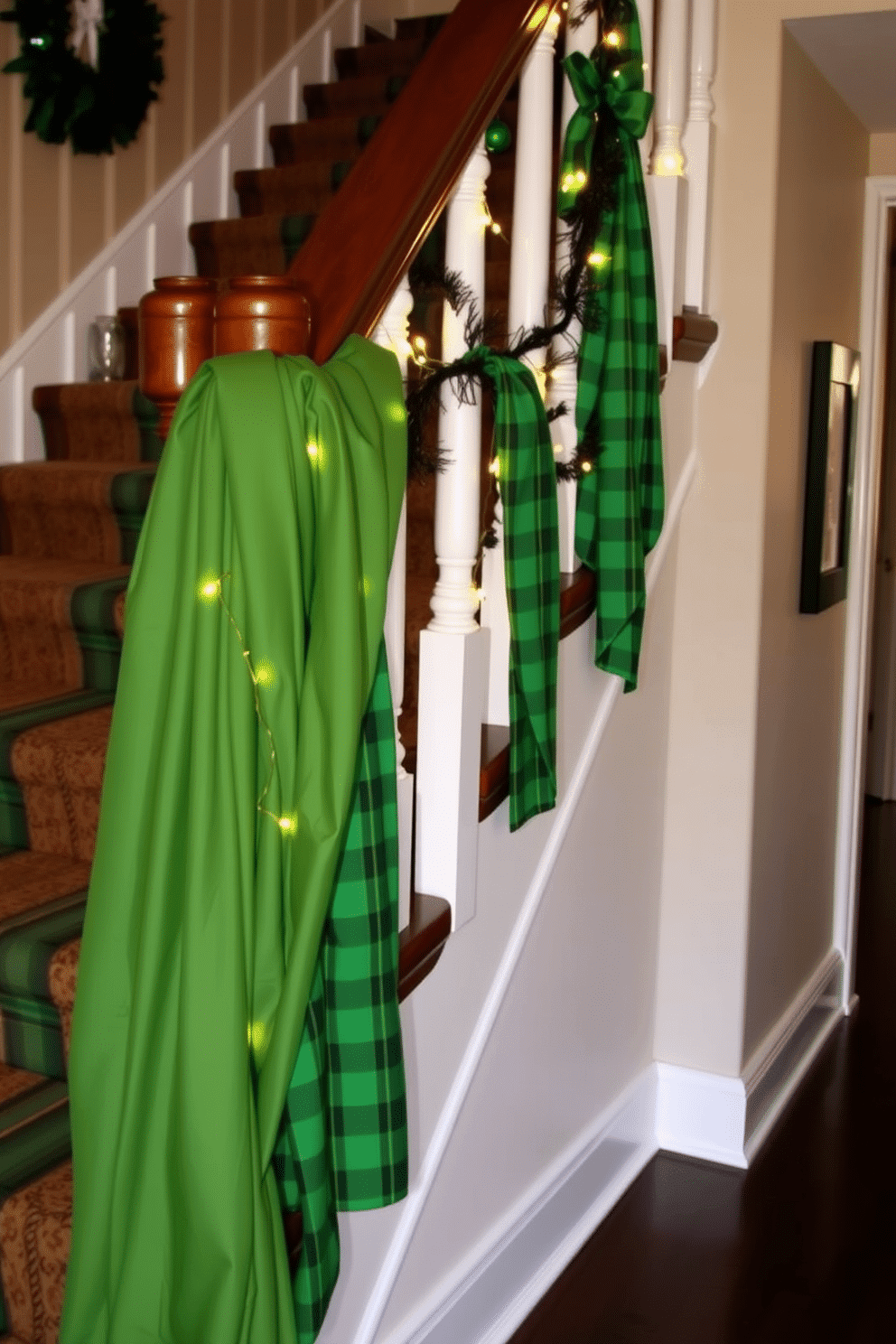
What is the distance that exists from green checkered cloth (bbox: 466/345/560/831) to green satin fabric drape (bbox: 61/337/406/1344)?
0.43m

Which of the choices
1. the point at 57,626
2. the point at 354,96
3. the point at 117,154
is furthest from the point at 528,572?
the point at 354,96

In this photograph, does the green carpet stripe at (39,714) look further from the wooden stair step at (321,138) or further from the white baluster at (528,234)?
the wooden stair step at (321,138)

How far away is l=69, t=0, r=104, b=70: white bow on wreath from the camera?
3045 mm

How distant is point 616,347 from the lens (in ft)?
6.71

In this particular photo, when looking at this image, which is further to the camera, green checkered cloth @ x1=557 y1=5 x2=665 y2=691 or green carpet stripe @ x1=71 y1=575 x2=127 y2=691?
green carpet stripe @ x1=71 y1=575 x2=127 y2=691

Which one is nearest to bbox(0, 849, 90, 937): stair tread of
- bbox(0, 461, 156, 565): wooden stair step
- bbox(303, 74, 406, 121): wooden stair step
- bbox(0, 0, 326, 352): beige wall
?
bbox(0, 461, 156, 565): wooden stair step

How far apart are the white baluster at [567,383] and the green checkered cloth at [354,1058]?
715 millimetres

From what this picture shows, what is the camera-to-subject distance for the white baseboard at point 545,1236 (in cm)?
207

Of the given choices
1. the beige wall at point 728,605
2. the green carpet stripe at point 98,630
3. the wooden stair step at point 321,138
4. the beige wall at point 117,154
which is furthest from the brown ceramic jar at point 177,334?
the wooden stair step at point 321,138

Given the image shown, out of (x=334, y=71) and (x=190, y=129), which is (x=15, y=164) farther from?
(x=334, y=71)

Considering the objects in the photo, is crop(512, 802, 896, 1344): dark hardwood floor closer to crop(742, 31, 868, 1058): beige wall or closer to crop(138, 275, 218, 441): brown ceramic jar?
crop(742, 31, 868, 1058): beige wall

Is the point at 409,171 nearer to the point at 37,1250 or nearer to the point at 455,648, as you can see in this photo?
the point at 455,648

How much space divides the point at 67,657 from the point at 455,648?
3.06 feet

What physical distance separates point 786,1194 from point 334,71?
324 centimetres
